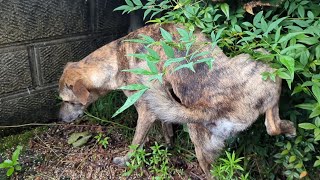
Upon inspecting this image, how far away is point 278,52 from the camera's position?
1.75m

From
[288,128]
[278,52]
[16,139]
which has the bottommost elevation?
[16,139]

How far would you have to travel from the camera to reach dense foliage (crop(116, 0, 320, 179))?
6.10ft

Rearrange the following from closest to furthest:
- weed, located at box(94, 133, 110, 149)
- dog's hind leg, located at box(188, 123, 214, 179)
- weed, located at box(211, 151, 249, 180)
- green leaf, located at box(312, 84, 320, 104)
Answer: green leaf, located at box(312, 84, 320, 104) < weed, located at box(211, 151, 249, 180) < dog's hind leg, located at box(188, 123, 214, 179) < weed, located at box(94, 133, 110, 149)

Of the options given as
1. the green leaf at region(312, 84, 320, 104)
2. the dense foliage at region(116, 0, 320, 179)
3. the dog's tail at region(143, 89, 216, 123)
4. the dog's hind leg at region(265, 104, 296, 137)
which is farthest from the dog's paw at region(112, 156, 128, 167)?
the green leaf at region(312, 84, 320, 104)

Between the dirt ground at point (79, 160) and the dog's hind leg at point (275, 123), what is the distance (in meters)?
0.84

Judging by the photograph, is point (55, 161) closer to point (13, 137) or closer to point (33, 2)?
point (13, 137)

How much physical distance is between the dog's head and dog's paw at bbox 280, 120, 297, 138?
1.50 m

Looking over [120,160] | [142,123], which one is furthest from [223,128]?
[120,160]

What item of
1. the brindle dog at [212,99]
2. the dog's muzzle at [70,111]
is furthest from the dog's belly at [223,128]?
the dog's muzzle at [70,111]

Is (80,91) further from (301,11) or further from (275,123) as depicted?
(301,11)

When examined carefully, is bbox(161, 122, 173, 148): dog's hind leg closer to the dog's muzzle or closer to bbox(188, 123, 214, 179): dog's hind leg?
bbox(188, 123, 214, 179): dog's hind leg

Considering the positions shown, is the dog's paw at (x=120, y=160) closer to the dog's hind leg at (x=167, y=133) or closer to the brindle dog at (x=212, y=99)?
the brindle dog at (x=212, y=99)

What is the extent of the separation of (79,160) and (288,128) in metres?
1.65

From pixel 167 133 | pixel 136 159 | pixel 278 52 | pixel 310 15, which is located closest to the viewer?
pixel 278 52
